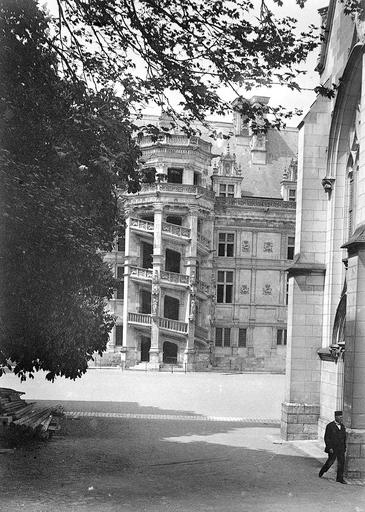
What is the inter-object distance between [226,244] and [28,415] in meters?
35.0

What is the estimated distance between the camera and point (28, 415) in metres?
19.5

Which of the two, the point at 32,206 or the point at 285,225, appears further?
the point at 285,225

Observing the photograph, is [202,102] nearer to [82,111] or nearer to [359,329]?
[82,111]

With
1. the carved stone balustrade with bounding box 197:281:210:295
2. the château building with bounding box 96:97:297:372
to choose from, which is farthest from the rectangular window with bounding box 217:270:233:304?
the carved stone balustrade with bounding box 197:281:210:295

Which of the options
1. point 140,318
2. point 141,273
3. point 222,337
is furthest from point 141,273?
point 222,337

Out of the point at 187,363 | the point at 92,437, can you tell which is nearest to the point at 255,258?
the point at 187,363

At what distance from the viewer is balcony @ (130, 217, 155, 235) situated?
4959 cm

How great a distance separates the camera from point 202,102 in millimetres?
10938

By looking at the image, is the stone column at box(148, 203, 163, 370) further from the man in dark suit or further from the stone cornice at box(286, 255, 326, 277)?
the man in dark suit

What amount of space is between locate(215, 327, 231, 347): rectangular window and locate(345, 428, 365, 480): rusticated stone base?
38.4m

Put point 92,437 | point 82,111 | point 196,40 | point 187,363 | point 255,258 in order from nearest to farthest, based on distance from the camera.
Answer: point 196,40 < point 82,111 < point 92,437 < point 187,363 < point 255,258

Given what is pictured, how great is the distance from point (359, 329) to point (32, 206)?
6.78 meters

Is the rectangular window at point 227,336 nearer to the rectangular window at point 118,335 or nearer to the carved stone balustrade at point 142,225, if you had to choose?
the rectangular window at point 118,335

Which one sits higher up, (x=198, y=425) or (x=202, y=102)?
(x=202, y=102)
